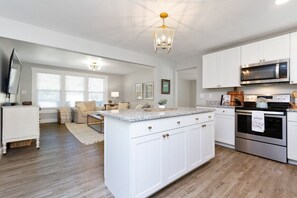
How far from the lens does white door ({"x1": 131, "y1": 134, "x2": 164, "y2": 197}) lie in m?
1.45

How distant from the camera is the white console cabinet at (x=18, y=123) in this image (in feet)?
9.28

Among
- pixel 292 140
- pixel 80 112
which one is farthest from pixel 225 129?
pixel 80 112

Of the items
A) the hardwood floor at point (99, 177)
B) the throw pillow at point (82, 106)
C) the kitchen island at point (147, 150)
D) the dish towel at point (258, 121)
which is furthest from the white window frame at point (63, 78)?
the dish towel at point (258, 121)

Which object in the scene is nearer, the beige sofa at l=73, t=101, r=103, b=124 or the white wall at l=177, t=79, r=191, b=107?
the beige sofa at l=73, t=101, r=103, b=124

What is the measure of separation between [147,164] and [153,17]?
7.09 ft

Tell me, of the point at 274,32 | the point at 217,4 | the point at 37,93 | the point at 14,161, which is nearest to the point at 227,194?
the point at 217,4

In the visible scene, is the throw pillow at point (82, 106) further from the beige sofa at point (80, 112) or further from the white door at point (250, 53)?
the white door at point (250, 53)

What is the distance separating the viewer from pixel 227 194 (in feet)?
5.57

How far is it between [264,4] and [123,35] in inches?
92.9

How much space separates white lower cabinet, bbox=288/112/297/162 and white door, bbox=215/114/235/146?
870mm

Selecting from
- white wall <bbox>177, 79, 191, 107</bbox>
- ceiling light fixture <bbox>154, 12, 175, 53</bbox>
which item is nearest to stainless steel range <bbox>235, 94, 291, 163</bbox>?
ceiling light fixture <bbox>154, 12, 175, 53</bbox>

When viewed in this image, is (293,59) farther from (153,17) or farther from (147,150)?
(147,150)

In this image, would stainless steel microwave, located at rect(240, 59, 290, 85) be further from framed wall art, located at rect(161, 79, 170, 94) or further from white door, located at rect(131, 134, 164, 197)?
white door, located at rect(131, 134, 164, 197)

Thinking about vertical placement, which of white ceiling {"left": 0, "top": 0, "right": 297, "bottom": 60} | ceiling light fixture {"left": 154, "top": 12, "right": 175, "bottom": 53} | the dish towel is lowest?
the dish towel
